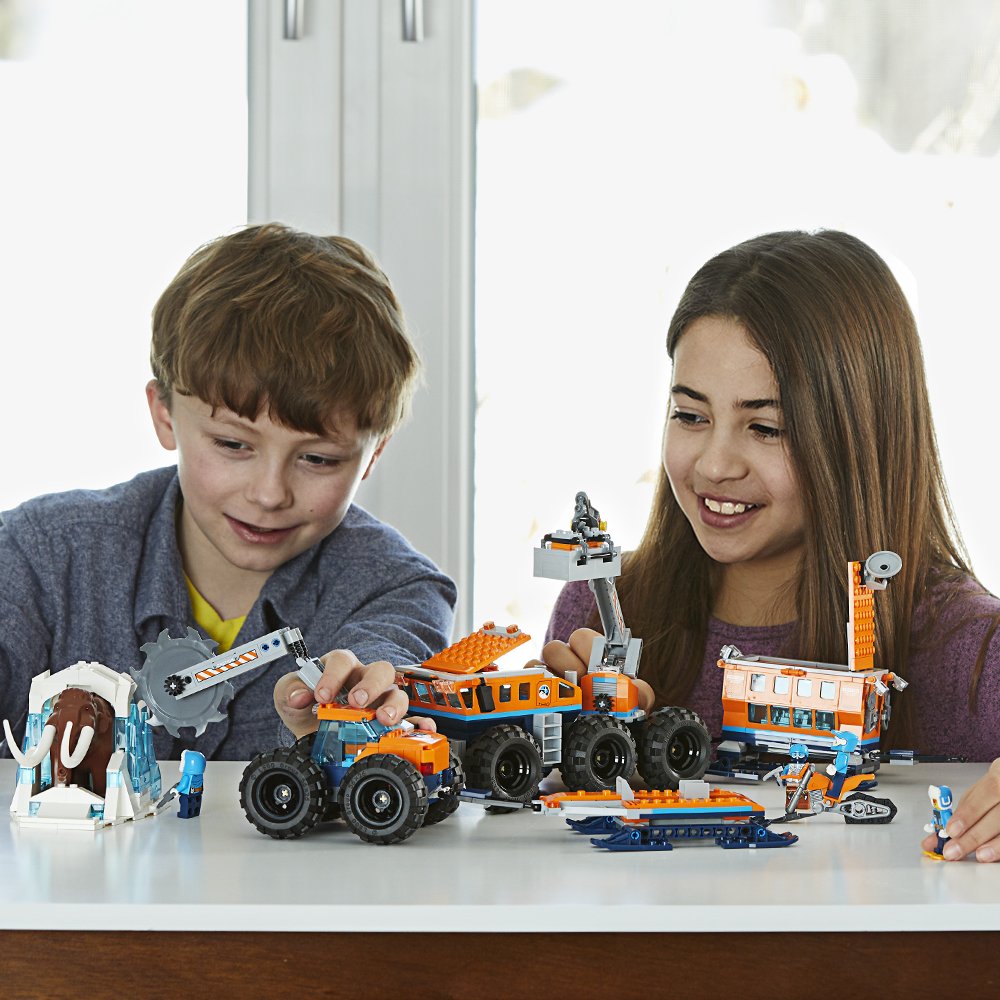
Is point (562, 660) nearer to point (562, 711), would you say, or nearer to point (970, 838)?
point (562, 711)

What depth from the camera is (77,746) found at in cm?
83

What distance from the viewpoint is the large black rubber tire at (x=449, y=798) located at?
32.5 inches

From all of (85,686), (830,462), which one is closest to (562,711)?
(85,686)

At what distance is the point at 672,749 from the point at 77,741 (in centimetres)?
42

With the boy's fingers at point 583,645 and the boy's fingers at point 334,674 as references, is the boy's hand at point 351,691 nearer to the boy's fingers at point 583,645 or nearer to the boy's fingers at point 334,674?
the boy's fingers at point 334,674

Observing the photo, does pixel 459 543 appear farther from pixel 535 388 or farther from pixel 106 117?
pixel 106 117

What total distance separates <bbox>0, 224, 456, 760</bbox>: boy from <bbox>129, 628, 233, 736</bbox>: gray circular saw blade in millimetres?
304

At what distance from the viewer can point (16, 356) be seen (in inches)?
74.9

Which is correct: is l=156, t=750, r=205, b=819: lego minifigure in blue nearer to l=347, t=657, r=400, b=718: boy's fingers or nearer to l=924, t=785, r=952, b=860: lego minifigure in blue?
l=347, t=657, r=400, b=718: boy's fingers

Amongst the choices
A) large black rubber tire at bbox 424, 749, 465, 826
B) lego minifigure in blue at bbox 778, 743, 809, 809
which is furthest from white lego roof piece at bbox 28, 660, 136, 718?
lego minifigure in blue at bbox 778, 743, 809, 809

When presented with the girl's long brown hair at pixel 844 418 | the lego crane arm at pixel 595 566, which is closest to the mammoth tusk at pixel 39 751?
the lego crane arm at pixel 595 566

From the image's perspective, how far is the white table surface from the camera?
0.65 metres

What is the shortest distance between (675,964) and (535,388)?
1347mm

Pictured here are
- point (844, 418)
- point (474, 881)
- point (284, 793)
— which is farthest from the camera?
point (844, 418)
